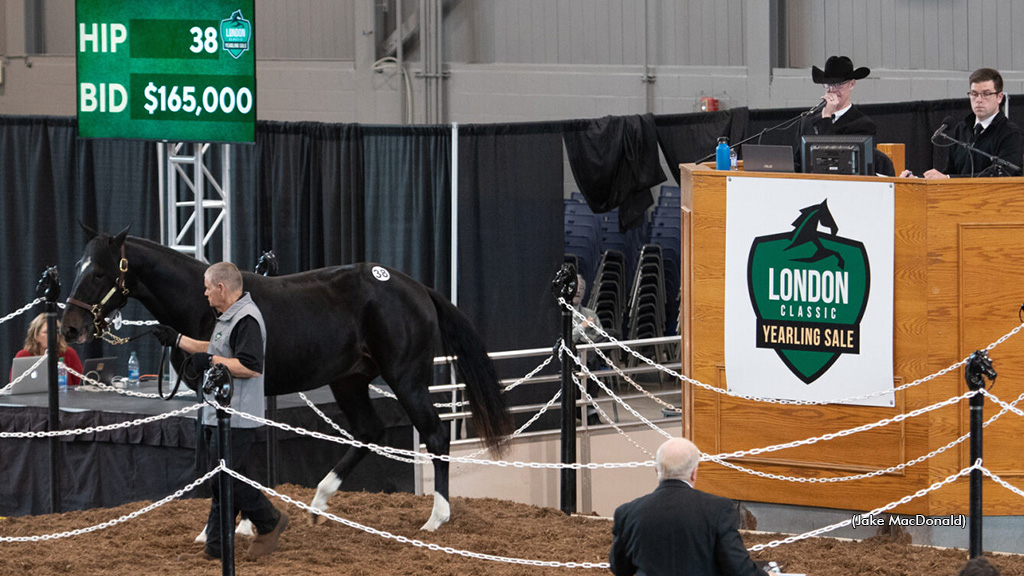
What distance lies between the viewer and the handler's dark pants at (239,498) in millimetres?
5441

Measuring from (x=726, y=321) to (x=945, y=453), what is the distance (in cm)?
120

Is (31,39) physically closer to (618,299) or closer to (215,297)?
(618,299)

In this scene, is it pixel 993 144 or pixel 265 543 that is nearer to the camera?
pixel 265 543

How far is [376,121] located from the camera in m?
Answer: 13.7

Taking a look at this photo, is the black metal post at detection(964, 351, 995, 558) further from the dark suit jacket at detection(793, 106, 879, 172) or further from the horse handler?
the horse handler

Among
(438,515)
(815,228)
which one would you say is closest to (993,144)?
(815,228)

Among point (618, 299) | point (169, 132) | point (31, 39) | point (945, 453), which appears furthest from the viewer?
point (31, 39)

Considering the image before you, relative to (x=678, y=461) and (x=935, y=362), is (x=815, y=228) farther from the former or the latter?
(x=678, y=461)

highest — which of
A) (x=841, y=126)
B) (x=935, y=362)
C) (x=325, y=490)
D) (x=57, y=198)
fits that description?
A: (x=841, y=126)

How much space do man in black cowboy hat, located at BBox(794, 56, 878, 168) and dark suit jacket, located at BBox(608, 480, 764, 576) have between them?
307 centimetres

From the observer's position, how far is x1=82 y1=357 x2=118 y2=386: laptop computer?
9266 millimetres

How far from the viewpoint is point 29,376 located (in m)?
8.60

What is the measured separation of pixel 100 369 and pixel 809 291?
576 cm

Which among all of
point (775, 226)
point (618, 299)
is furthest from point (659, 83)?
point (775, 226)
